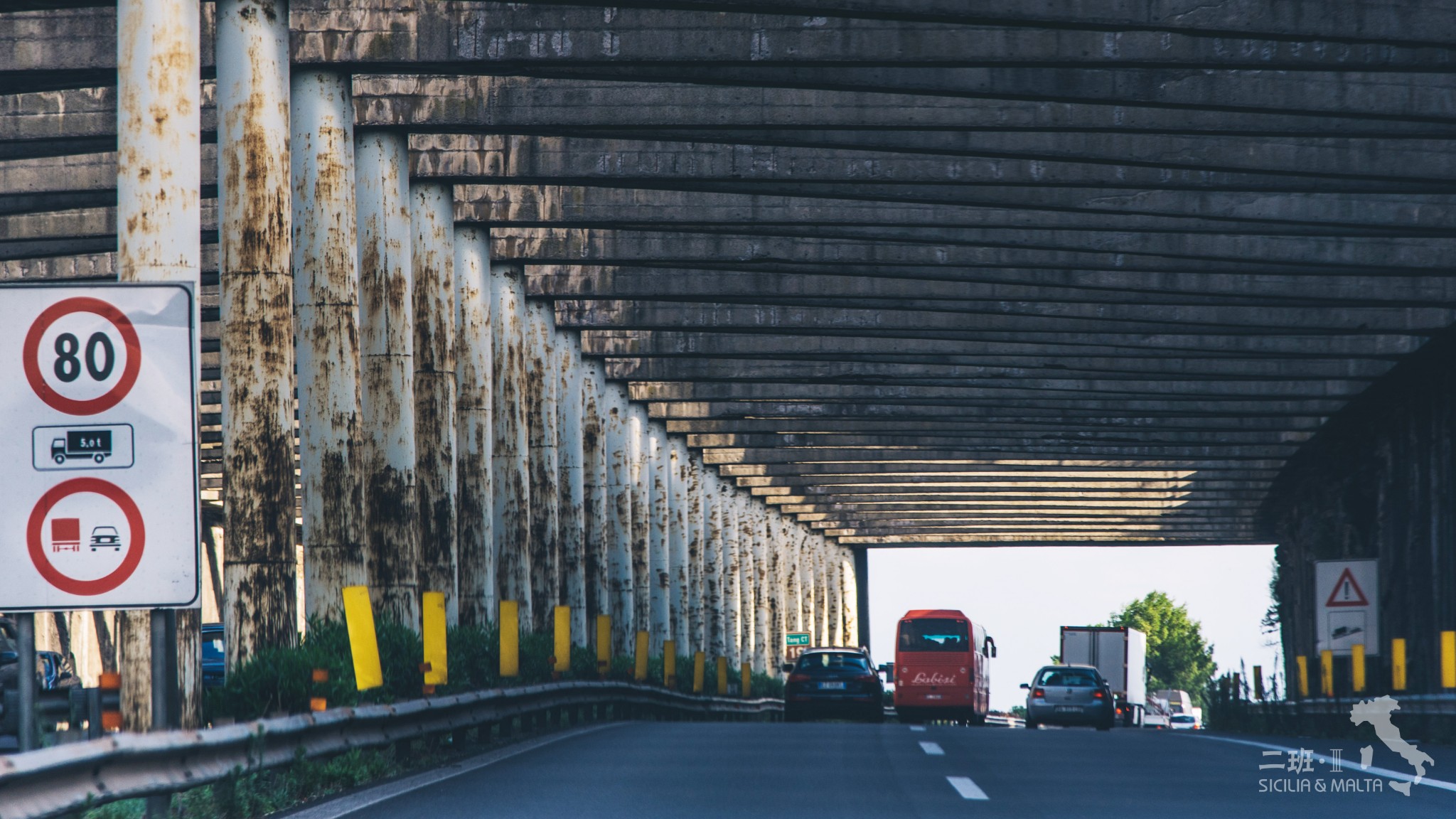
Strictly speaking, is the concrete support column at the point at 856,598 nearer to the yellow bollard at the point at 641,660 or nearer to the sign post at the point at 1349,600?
the yellow bollard at the point at 641,660

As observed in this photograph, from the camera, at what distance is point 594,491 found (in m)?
35.4

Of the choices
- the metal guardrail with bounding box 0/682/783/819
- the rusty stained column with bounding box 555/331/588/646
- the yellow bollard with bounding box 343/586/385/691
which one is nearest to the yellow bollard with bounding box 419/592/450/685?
the metal guardrail with bounding box 0/682/783/819

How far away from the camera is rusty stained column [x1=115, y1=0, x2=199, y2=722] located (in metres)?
13.8

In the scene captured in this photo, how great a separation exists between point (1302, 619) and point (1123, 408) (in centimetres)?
1880

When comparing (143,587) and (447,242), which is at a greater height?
(447,242)

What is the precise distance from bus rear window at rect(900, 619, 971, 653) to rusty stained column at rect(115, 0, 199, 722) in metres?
34.1

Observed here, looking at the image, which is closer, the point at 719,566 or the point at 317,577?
the point at 317,577

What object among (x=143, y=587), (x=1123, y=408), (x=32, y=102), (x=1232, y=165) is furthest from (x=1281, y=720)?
Result: (x=143, y=587)

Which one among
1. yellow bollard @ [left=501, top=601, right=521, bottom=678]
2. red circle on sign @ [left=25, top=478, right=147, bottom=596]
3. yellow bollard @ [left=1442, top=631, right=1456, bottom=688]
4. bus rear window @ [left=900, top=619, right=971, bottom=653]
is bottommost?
bus rear window @ [left=900, top=619, right=971, bottom=653]

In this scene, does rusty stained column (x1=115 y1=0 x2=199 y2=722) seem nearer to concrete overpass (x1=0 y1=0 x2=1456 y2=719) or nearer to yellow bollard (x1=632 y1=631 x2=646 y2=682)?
concrete overpass (x1=0 y1=0 x2=1456 y2=719)

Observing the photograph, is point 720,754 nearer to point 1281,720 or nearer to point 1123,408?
point 1281,720

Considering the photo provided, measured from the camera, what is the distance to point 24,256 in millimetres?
27312

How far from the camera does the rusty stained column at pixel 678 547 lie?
45.9m

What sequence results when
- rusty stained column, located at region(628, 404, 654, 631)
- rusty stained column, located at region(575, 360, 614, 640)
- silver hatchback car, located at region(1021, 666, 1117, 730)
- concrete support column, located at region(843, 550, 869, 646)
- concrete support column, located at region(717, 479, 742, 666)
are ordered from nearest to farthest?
rusty stained column, located at region(575, 360, 614, 640) → silver hatchback car, located at region(1021, 666, 1117, 730) → rusty stained column, located at region(628, 404, 654, 631) → concrete support column, located at region(717, 479, 742, 666) → concrete support column, located at region(843, 550, 869, 646)
